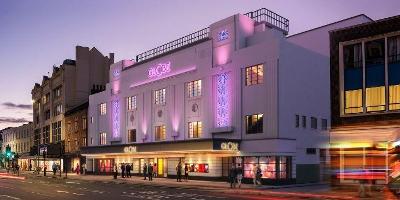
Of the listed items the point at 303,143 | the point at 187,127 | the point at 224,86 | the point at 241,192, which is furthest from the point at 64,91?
the point at 241,192

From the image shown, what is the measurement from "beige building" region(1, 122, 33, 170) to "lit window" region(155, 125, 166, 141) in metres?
65.8

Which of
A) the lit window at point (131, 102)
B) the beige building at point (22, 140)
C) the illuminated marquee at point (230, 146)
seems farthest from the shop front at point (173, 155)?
the beige building at point (22, 140)

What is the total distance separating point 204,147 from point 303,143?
939 centimetres

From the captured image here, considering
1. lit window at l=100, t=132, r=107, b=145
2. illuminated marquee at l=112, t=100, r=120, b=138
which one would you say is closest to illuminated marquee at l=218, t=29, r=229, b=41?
illuminated marquee at l=112, t=100, r=120, b=138

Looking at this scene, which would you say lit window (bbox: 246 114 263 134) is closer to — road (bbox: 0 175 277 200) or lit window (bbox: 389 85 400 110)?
road (bbox: 0 175 277 200)

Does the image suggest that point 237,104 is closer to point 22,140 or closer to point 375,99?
point 375,99

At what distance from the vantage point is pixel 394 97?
37.4 m

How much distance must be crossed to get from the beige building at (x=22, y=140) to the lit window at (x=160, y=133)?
6578 cm

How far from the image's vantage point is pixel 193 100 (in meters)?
53.9

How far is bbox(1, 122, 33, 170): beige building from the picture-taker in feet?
391

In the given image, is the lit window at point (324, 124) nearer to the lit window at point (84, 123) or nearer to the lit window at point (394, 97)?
the lit window at point (394, 97)

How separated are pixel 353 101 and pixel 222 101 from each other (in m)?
14.2

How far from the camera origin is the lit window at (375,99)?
38.1 meters

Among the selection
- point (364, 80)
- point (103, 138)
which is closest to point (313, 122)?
point (364, 80)
